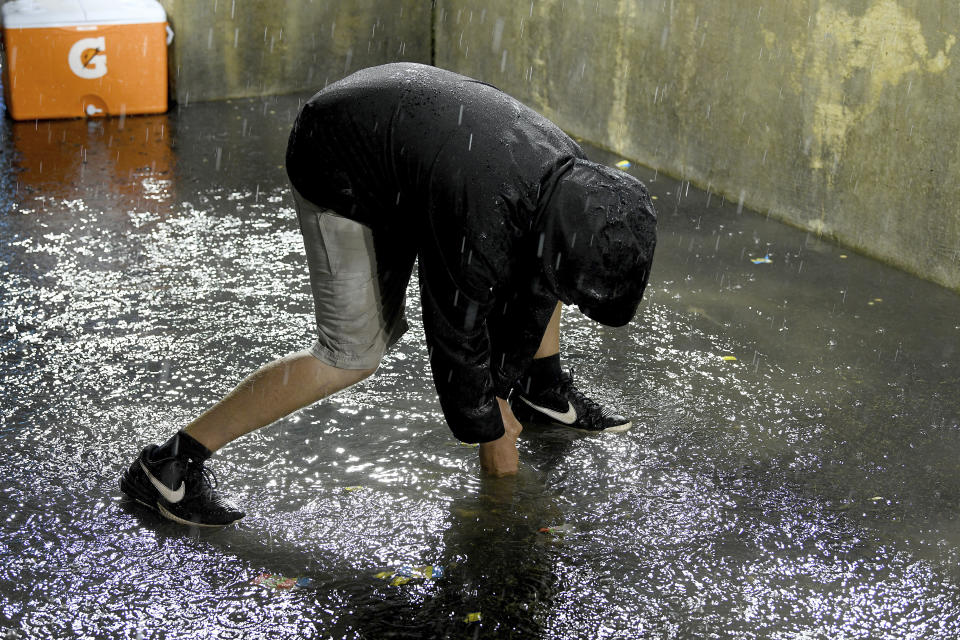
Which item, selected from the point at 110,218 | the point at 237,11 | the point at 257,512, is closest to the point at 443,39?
the point at 237,11

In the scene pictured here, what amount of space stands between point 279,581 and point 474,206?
1153 mm

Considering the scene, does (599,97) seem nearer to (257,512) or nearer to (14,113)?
(14,113)

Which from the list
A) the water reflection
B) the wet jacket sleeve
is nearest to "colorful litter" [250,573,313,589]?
the wet jacket sleeve

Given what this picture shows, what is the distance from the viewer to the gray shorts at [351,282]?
2.78m

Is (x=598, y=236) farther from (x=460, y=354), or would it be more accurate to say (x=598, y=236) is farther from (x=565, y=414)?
(x=565, y=414)

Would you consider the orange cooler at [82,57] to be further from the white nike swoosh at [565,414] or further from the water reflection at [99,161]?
the white nike swoosh at [565,414]

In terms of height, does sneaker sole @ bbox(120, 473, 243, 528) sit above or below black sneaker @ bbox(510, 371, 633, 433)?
below

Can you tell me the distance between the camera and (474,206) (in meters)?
2.31

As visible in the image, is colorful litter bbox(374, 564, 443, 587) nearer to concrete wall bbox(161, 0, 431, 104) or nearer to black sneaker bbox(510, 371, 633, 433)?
black sneaker bbox(510, 371, 633, 433)

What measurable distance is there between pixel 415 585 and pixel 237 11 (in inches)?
242

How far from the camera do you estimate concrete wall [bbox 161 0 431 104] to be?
25.6 feet

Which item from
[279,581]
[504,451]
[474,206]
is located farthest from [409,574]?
[474,206]

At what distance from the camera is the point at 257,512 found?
A: 3.05 m

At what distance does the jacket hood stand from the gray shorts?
62 cm
